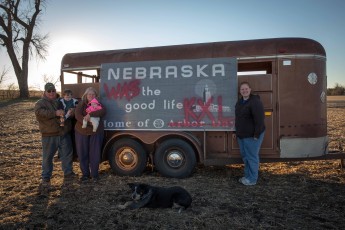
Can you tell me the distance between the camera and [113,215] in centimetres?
473

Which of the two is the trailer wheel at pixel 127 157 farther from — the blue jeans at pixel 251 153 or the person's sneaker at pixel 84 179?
the blue jeans at pixel 251 153

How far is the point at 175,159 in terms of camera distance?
262 inches

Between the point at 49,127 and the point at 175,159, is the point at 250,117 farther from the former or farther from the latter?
the point at 49,127

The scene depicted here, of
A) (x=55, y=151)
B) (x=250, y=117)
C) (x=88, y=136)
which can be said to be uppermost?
(x=250, y=117)

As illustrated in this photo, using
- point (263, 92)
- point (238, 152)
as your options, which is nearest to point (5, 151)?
point (238, 152)

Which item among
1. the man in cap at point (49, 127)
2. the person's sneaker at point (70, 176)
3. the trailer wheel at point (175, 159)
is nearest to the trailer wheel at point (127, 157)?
the trailer wheel at point (175, 159)

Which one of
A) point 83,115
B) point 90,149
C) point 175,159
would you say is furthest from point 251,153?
point 83,115

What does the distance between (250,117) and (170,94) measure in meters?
1.69

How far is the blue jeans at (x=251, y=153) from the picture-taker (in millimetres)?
5965

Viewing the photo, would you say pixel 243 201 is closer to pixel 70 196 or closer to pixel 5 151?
pixel 70 196

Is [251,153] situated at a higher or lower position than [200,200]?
higher

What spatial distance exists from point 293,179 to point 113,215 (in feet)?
12.6

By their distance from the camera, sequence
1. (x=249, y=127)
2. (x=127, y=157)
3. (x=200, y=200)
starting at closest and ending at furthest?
(x=200, y=200)
(x=249, y=127)
(x=127, y=157)

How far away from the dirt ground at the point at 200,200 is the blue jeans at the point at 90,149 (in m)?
0.33
